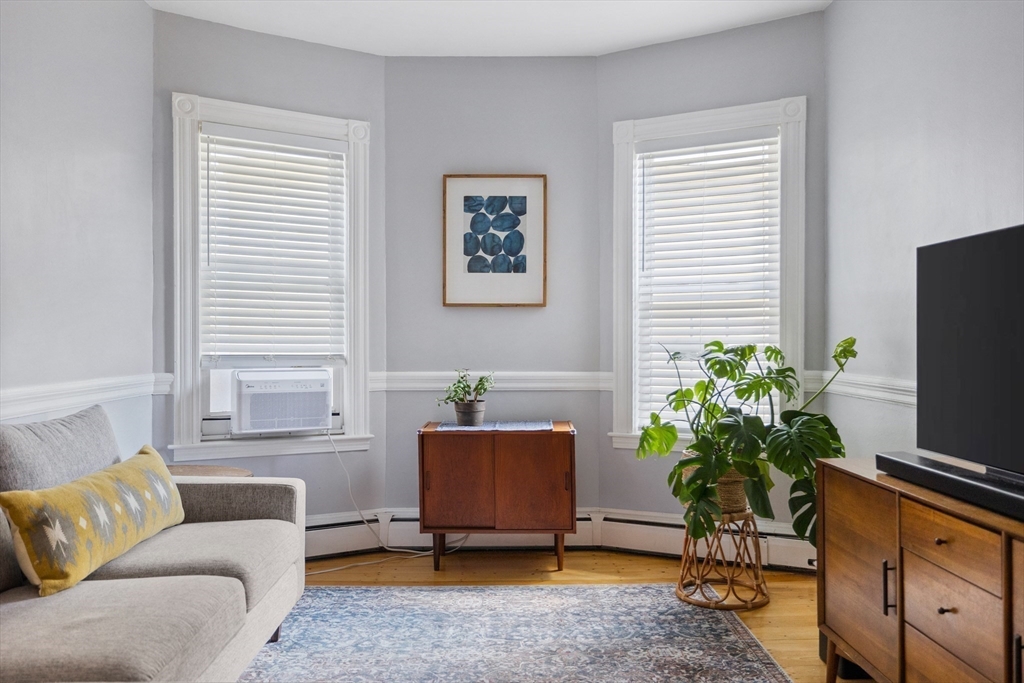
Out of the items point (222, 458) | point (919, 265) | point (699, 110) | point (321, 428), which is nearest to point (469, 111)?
point (699, 110)

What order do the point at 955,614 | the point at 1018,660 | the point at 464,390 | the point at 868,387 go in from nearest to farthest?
the point at 1018,660 → the point at 955,614 → the point at 868,387 → the point at 464,390

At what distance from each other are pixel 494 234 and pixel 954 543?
2.71 m

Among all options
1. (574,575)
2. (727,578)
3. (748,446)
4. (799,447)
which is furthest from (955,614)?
(574,575)

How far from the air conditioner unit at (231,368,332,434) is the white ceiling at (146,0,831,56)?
1688 mm

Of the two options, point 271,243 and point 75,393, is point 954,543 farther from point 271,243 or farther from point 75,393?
→ point 271,243

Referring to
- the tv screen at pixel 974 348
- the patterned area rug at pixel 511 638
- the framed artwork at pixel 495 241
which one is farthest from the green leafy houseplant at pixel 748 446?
the framed artwork at pixel 495 241

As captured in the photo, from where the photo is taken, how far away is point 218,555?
2229mm

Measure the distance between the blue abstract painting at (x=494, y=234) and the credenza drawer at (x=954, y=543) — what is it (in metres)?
2.41

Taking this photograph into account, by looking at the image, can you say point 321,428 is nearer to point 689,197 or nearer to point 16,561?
point 16,561

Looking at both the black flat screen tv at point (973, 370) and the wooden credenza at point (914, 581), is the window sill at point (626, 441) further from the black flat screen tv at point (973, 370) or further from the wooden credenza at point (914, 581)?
the black flat screen tv at point (973, 370)

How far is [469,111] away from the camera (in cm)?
402

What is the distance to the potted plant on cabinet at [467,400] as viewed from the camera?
12.3 ft

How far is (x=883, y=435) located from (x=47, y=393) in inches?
123

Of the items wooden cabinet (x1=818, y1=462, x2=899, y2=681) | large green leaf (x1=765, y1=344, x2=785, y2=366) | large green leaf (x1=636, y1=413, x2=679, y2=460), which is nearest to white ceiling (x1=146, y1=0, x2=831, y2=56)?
large green leaf (x1=765, y1=344, x2=785, y2=366)
